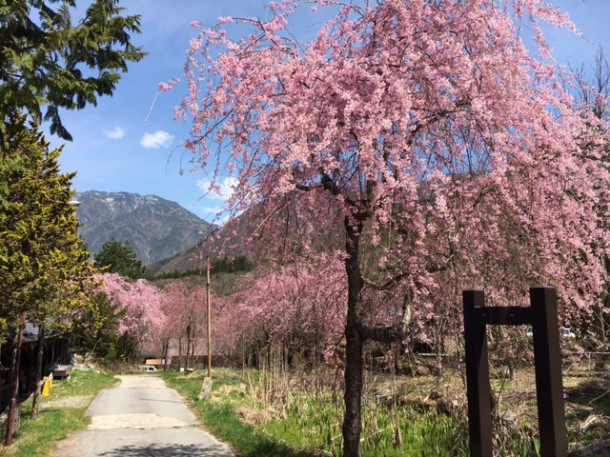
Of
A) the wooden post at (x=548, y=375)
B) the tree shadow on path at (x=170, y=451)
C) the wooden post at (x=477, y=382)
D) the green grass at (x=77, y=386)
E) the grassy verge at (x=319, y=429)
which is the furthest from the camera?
the green grass at (x=77, y=386)

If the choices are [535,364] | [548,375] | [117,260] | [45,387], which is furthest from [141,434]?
[117,260]

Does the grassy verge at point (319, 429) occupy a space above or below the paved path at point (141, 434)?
above

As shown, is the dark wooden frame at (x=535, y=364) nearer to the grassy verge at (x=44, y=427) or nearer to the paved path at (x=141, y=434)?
the paved path at (x=141, y=434)

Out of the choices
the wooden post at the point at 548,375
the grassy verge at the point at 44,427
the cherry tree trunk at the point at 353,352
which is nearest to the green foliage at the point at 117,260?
the grassy verge at the point at 44,427

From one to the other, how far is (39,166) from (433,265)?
394 inches

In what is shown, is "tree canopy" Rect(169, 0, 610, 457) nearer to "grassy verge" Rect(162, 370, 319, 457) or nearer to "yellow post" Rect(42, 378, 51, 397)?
"grassy verge" Rect(162, 370, 319, 457)

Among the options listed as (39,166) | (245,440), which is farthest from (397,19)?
(39,166)

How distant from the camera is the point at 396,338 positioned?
6.84 m

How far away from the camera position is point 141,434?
12180 mm

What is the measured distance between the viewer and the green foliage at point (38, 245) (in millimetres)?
10555

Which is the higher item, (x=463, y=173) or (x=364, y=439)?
(x=463, y=173)

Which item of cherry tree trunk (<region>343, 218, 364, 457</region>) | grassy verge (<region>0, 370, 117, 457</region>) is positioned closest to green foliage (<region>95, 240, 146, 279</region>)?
grassy verge (<region>0, 370, 117, 457</region>)

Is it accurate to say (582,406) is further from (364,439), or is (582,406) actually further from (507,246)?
(507,246)

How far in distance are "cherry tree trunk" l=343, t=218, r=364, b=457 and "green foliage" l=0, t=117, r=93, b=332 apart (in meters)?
6.58
